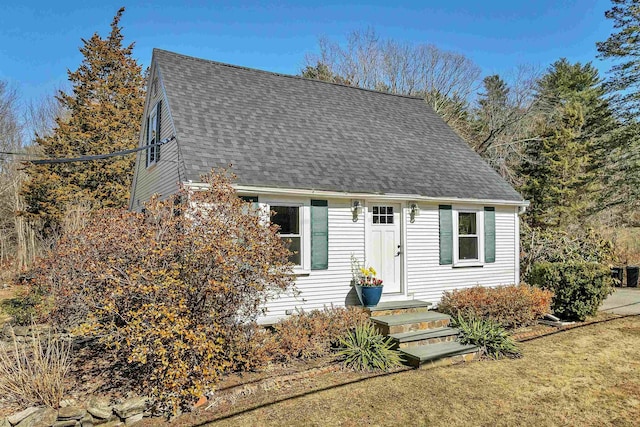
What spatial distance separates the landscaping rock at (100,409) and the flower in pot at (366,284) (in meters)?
5.09

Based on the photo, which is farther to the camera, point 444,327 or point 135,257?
point 444,327

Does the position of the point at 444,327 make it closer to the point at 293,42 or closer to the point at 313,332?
the point at 313,332

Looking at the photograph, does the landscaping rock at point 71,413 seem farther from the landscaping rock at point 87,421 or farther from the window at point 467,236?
the window at point 467,236

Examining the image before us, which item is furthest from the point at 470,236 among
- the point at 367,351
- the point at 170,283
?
the point at 170,283

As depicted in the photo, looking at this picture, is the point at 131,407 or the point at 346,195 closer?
the point at 131,407

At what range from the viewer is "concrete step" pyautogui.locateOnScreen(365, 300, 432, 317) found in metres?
8.25

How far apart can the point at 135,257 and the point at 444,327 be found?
585 cm

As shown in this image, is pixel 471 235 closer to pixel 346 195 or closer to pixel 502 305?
pixel 502 305

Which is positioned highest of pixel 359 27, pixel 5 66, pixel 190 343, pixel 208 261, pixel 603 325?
pixel 359 27

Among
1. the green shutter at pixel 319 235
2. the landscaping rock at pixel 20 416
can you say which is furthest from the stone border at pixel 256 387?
the green shutter at pixel 319 235

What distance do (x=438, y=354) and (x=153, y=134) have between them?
905cm

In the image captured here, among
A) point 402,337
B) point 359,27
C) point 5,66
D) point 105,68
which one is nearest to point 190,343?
point 402,337

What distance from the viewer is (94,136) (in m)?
19.2

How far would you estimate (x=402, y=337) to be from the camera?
7.11 metres
